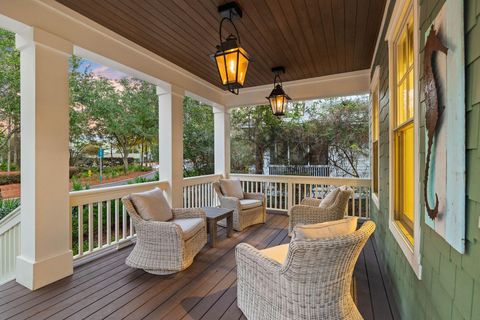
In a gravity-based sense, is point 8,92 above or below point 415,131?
above

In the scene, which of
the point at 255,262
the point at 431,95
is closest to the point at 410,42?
the point at 431,95

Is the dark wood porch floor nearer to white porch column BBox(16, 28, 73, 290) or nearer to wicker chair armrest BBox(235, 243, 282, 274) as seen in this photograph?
white porch column BBox(16, 28, 73, 290)

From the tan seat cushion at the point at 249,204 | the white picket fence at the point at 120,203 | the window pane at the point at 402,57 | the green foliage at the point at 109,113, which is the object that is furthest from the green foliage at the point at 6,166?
the window pane at the point at 402,57

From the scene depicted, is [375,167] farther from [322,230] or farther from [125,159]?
[125,159]

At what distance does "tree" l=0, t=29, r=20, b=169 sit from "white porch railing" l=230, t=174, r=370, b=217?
462 cm

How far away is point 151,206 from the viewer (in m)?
2.90

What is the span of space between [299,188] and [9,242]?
4878 mm

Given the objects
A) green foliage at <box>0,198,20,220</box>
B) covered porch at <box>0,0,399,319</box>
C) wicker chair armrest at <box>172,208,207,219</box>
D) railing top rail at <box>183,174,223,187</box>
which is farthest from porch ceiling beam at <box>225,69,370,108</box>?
green foliage at <box>0,198,20,220</box>

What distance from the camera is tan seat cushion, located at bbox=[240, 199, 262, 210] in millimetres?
4184

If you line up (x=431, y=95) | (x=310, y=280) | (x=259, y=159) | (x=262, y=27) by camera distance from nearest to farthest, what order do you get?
(x=431, y=95), (x=310, y=280), (x=262, y=27), (x=259, y=159)

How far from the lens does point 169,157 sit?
4.06 metres

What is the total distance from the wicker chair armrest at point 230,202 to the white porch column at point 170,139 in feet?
2.61

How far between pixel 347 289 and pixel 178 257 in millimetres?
1699

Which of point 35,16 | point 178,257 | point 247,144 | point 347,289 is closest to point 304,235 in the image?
point 347,289
